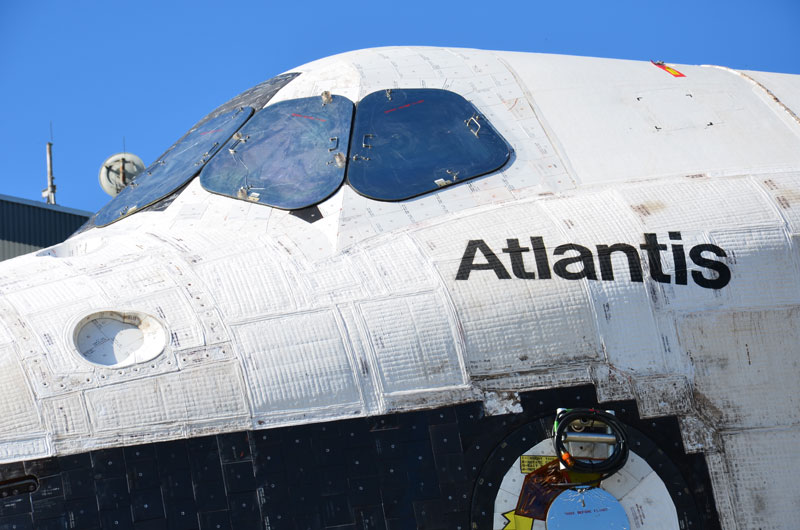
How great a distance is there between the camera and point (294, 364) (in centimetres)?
580

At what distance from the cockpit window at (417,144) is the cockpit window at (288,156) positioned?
0.51ft

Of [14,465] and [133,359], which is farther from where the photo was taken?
[133,359]

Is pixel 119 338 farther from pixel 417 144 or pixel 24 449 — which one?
pixel 417 144

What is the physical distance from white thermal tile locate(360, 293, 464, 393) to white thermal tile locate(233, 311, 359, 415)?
0.77ft

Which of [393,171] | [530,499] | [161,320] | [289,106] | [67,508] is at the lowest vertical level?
[530,499]

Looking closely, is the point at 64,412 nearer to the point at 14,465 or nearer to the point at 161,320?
the point at 14,465

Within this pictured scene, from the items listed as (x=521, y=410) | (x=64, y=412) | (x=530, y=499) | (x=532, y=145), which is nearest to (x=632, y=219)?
(x=532, y=145)

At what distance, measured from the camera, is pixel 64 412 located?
5.37 metres

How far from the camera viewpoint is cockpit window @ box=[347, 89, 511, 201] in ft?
23.7

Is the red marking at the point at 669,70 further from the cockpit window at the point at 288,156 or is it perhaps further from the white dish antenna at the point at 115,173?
the white dish antenna at the point at 115,173

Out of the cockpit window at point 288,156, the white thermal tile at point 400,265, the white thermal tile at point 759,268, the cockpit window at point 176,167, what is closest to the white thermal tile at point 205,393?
the white thermal tile at point 400,265

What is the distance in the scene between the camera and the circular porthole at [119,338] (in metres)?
5.64

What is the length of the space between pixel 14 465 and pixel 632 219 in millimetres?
4336

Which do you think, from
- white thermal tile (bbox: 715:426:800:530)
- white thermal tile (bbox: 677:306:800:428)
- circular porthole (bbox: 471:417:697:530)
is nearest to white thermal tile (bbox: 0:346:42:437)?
circular porthole (bbox: 471:417:697:530)
